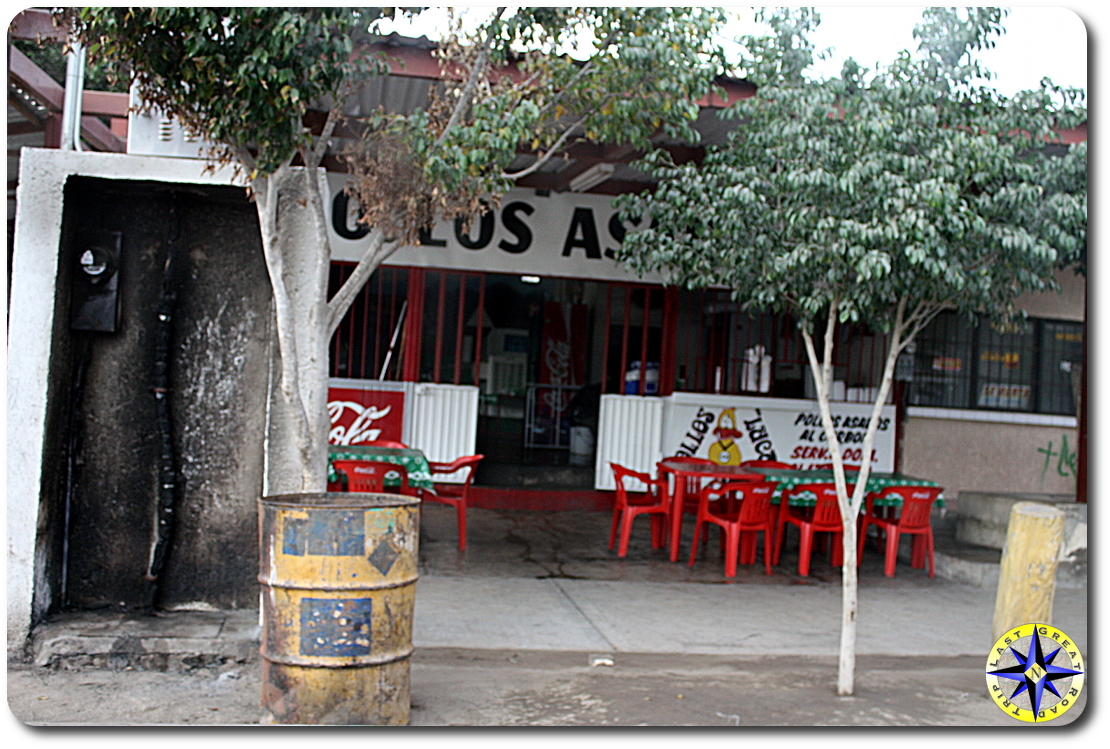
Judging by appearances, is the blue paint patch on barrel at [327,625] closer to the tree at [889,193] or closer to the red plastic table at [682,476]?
the tree at [889,193]

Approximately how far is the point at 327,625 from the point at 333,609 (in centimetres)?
7

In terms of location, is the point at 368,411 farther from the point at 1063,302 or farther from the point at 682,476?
the point at 1063,302

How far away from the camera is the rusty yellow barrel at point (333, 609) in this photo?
418 cm

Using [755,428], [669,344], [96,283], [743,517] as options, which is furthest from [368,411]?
[96,283]

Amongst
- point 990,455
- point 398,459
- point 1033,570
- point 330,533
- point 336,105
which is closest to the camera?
point 330,533

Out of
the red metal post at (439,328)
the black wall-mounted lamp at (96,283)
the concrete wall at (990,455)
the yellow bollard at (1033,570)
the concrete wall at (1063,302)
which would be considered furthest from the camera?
the concrete wall at (1063,302)

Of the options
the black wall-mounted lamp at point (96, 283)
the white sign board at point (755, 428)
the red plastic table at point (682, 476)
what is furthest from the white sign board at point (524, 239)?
the black wall-mounted lamp at point (96, 283)

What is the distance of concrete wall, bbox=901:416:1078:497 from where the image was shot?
488 inches

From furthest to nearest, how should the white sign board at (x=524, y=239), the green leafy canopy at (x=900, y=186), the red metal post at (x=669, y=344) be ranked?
the red metal post at (x=669, y=344)
the white sign board at (x=524, y=239)
the green leafy canopy at (x=900, y=186)

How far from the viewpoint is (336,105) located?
4.94 metres

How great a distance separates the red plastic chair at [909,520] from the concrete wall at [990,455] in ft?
12.7

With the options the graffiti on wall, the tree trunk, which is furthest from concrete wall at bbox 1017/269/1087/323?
the tree trunk

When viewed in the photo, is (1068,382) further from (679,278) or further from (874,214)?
(874,214)

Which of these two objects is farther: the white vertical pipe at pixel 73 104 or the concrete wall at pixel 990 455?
the concrete wall at pixel 990 455
